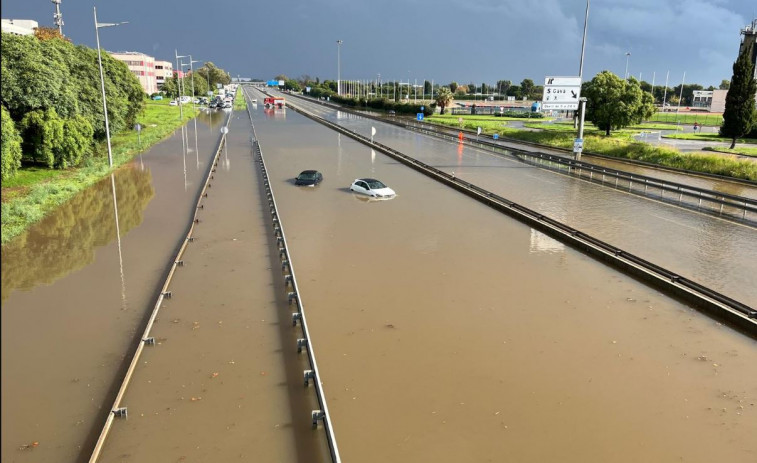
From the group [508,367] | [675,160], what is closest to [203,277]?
[508,367]

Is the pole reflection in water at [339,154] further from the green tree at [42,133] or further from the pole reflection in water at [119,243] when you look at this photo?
the green tree at [42,133]

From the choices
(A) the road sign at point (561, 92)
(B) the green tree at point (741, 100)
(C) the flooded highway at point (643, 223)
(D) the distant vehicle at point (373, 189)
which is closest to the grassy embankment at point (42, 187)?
(D) the distant vehicle at point (373, 189)

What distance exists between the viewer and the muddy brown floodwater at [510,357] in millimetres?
8805

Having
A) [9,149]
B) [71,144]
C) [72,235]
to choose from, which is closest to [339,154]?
[71,144]

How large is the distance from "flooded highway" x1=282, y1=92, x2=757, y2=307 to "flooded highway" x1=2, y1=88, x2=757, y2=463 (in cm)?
17

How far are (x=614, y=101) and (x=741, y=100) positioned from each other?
1019cm

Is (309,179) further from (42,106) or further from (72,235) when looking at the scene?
(42,106)

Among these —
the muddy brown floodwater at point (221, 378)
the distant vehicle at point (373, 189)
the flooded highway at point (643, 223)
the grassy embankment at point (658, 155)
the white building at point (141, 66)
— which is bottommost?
the muddy brown floodwater at point (221, 378)

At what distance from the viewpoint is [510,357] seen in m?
Answer: 11.4

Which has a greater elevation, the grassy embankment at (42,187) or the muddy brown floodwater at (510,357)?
the grassy embankment at (42,187)

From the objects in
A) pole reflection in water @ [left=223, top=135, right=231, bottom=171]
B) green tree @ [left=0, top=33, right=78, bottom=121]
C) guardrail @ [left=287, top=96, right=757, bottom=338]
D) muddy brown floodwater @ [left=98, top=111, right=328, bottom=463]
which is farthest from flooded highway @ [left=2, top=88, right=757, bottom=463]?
pole reflection in water @ [left=223, top=135, right=231, bottom=171]

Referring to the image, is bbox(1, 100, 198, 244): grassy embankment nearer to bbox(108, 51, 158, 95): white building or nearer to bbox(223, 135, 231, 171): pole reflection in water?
bbox(223, 135, 231, 171): pole reflection in water

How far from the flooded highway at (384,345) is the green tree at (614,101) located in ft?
112

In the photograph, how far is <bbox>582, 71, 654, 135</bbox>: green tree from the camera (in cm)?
5328
